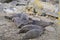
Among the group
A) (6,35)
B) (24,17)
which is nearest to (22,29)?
(6,35)

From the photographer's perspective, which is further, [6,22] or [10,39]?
[6,22]

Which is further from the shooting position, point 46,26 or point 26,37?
point 46,26

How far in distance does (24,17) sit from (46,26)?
0.71 m

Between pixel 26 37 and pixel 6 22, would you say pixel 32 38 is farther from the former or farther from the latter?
pixel 6 22

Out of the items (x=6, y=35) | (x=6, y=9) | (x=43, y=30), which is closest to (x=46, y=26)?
(x=43, y=30)

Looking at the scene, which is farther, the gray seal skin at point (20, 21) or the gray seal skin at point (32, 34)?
the gray seal skin at point (20, 21)

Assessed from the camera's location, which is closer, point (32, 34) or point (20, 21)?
point (32, 34)

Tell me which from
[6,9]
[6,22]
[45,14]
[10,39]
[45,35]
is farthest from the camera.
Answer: [6,9]

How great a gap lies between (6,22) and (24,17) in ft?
1.39

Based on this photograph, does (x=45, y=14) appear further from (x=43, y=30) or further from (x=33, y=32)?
(x=33, y=32)

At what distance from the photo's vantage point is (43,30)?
12.3 feet

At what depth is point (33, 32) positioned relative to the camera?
3.39 metres

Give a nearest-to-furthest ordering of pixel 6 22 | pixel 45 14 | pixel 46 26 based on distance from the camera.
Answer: pixel 46 26, pixel 6 22, pixel 45 14

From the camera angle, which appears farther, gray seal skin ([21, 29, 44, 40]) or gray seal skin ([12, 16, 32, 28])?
gray seal skin ([12, 16, 32, 28])
